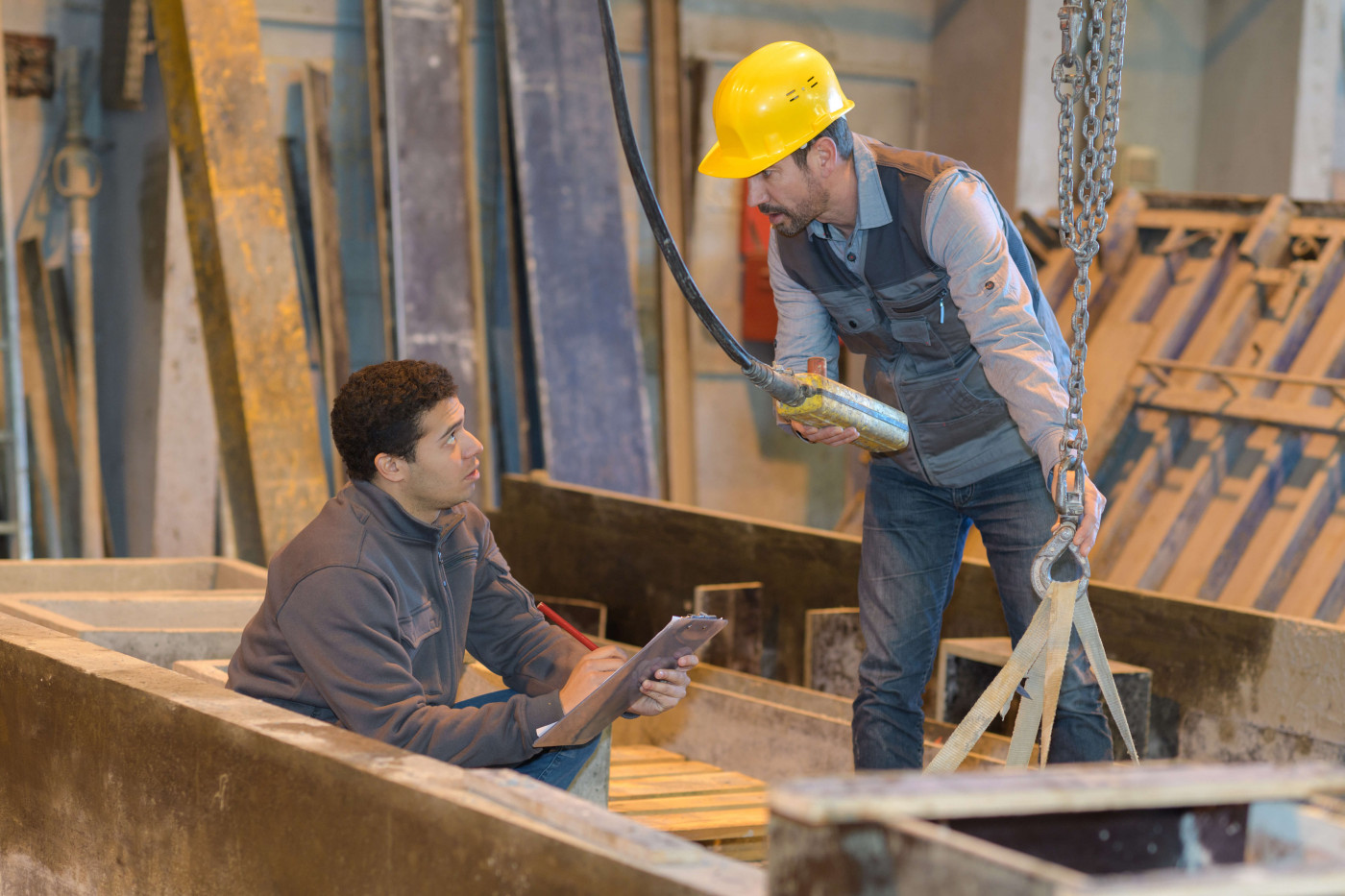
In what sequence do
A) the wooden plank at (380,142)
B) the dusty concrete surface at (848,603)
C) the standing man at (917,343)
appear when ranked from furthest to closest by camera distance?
the wooden plank at (380,142) < the dusty concrete surface at (848,603) < the standing man at (917,343)

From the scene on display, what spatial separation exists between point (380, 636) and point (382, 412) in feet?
1.58

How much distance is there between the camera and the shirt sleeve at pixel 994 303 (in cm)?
296

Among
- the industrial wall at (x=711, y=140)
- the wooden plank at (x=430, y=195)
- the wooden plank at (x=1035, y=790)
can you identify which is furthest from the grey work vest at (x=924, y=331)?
the industrial wall at (x=711, y=140)

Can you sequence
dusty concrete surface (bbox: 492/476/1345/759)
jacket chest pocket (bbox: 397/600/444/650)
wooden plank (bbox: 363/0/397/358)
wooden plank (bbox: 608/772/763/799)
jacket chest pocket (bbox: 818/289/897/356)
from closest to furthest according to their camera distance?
jacket chest pocket (bbox: 397/600/444/650), jacket chest pocket (bbox: 818/289/897/356), wooden plank (bbox: 608/772/763/799), dusty concrete surface (bbox: 492/476/1345/759), wooden plank (bbox: 363/0/397/358)

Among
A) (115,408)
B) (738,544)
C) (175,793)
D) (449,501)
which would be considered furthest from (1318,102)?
(175,793)

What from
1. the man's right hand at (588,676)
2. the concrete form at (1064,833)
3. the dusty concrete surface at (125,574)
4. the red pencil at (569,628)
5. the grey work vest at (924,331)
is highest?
the grey work vest at (924,331)

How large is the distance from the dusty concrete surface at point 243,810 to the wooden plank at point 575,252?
14.2ft

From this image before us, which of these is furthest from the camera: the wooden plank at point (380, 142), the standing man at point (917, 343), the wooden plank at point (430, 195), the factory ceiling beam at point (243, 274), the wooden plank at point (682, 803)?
the wooden plank at point (380, 142)

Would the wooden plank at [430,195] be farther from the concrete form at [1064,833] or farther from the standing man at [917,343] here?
the concrete form at [1064,833]

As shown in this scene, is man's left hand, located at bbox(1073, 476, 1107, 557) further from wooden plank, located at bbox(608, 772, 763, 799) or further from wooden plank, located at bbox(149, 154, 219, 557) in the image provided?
wooden plank, located at bbox(149, 154, 219, 557)

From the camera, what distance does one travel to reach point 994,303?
2996 mm

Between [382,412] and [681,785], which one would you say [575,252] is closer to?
[681,785]

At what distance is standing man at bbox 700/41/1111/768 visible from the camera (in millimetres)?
3023

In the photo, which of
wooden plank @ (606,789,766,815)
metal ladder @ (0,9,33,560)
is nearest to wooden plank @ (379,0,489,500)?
metal ladder @ (0,9,33,560)
